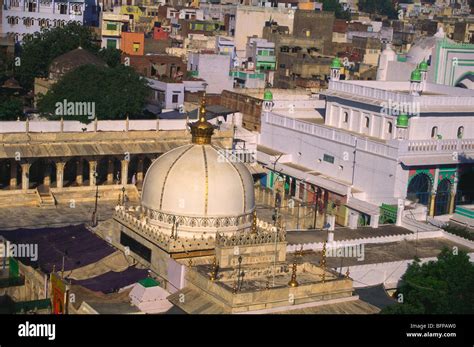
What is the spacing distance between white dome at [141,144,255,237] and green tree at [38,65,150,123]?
24970mm

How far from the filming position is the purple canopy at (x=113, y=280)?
93.4 ft

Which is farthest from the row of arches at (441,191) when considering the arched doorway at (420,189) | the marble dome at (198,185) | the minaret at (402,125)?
the marble dome at (198,185)

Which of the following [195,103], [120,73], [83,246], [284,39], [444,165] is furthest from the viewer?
[284,39]

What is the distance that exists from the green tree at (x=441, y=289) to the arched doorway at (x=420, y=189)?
1618cm

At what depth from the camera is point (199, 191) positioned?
2897cm

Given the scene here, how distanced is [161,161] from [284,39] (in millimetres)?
63751

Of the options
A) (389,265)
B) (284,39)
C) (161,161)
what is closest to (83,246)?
(161,161)

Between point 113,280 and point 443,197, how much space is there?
72.1ft

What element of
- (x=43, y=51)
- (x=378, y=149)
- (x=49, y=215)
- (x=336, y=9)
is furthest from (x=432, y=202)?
(x=336, y=9)

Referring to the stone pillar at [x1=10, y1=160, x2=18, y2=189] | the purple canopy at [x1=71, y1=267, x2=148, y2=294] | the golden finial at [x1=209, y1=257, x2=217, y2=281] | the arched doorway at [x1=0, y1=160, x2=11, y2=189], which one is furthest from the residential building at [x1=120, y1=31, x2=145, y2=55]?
the golden finial at [x1=209, y1=257, x2=217, y2=281]

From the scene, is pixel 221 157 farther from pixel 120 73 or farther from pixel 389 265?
pixel 120 73

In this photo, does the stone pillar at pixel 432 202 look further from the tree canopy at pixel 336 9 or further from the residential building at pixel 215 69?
the tree canopy at pixel 336 9

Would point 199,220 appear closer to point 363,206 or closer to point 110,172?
point 363,206

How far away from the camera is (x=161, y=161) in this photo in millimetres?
Answer: 30203
